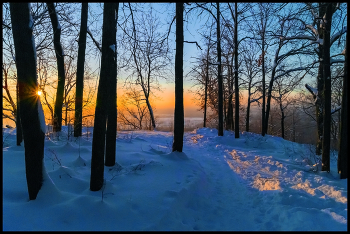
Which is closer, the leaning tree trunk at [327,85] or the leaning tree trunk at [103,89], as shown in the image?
the leaning tree trunk at [103,89]

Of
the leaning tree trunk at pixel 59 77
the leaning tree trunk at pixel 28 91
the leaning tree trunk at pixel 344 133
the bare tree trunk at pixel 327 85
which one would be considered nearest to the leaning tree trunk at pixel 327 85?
the bare tree trunk at pixel 327 85

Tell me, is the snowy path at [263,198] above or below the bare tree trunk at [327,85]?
Answer: below

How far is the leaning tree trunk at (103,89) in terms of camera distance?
414 centimetres

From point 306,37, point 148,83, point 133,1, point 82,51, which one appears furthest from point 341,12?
point 148,83

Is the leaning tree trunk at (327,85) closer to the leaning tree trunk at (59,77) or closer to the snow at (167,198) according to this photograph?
the snow at (167,198)

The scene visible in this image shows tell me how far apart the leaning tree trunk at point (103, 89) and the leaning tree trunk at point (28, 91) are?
964mm

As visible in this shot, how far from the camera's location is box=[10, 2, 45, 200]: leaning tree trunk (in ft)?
11.2

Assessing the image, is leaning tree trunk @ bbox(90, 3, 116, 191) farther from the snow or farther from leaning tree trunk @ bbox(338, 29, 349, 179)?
leaning tree trunk @ bbox(338, 29, 349, 179)

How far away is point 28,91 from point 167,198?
3.28 meters

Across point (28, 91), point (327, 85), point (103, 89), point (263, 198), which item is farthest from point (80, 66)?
point (327, 85)

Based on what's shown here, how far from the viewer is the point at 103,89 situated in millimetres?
4176

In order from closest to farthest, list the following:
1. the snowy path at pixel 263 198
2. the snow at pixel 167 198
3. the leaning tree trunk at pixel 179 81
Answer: the snow at pixel 167 198 → the snowy path at pixel 263 198 → the leaning tree trunk at pixel 179 81

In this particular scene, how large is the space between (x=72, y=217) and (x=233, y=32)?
50.8 feet

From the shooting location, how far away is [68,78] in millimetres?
21812
